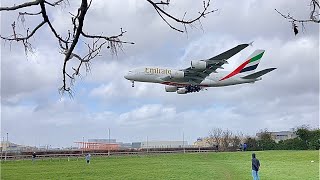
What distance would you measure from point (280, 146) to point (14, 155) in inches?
1231

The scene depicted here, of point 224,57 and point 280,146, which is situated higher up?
point 224,57

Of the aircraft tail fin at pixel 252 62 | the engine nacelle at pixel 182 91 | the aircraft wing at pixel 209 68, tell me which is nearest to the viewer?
the aircraft wing at pixel 209 68

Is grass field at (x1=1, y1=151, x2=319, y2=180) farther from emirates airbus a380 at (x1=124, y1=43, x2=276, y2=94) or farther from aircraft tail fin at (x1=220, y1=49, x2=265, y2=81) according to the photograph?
aircraft tail fin at (x1=220, y1=49, x2=265, y2=81)

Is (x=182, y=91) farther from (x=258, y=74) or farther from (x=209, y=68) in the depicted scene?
(x=258, y=74)

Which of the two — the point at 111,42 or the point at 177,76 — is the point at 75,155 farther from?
the point at 111,42

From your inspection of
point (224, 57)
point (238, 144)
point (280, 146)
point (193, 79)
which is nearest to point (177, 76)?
point (193, 79)

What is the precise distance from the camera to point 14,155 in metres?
48.0

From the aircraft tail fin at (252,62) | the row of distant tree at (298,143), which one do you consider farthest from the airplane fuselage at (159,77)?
the row of distant tree at (298,143)

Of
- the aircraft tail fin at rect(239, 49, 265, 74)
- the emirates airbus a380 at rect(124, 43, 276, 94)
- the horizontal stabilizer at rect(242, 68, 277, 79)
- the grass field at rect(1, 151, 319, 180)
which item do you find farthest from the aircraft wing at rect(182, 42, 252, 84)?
the aircraft tail fin at rect(239, 49, 265, 74)

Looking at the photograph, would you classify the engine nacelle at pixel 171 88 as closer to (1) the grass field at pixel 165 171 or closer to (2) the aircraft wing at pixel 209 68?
(2) the aircraft wing at pixel 209 68

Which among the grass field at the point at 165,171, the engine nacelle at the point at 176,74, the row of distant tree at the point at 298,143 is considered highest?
the engine nacelle at the point at 176,74

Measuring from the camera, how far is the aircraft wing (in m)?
33.5

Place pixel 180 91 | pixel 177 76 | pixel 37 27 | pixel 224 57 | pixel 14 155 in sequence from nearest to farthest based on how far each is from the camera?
1. pixel 37 27
2. pixel 224 57
3. pixel 177 76
4. pixel 180 91
5. pixel 14 155

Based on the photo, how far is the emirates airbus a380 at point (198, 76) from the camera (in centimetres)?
3628
